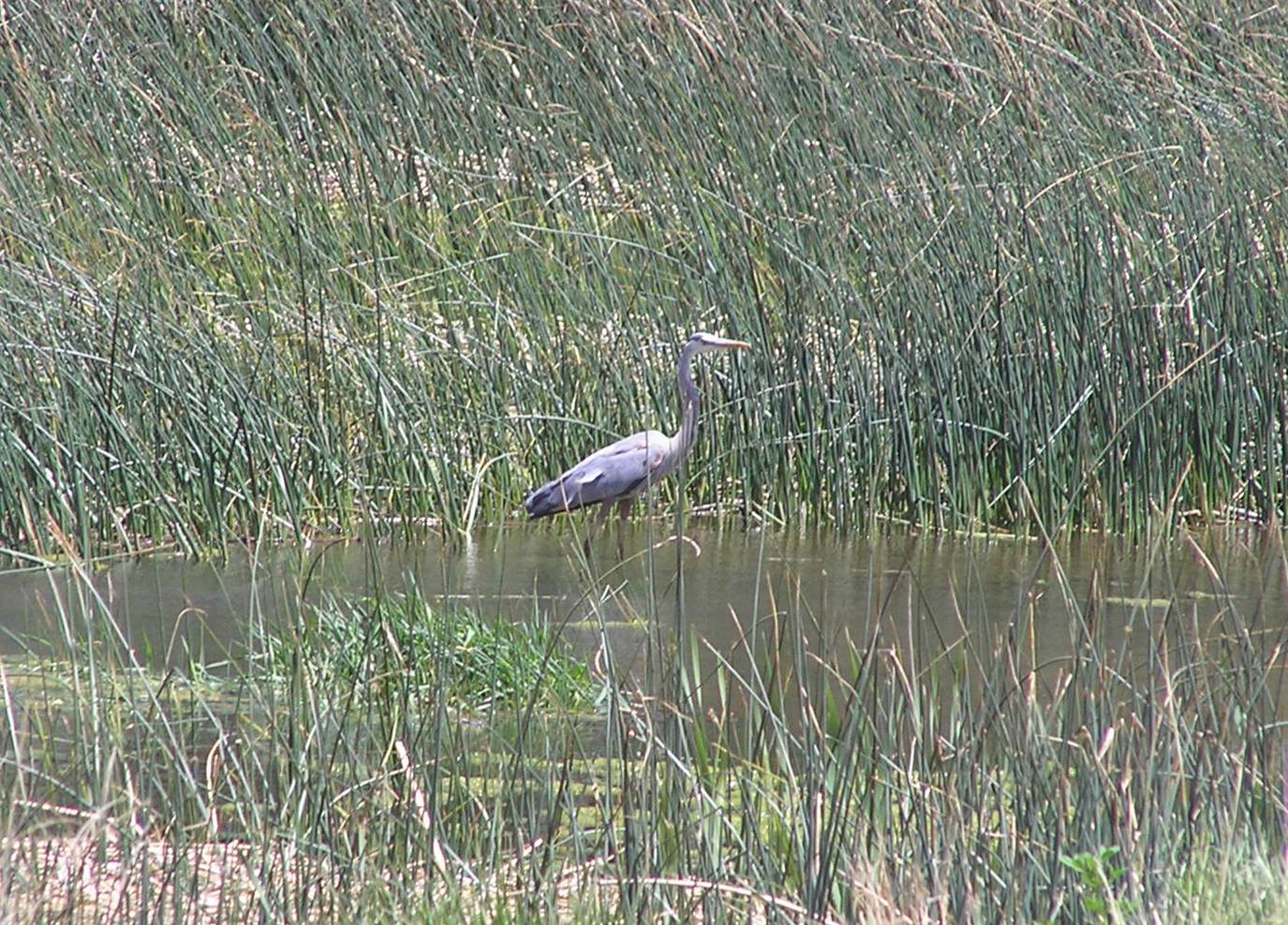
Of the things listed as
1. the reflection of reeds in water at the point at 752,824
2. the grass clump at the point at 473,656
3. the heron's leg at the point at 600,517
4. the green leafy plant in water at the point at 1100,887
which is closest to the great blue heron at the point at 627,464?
the heron's leg at the point at 600,517

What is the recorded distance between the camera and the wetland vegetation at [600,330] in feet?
12.3

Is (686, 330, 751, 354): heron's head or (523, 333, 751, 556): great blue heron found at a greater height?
(686, 330, 751, 354): heron's head

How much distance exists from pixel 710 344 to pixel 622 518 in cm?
70

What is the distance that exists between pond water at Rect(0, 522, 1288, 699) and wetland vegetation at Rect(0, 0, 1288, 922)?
0.18 feet

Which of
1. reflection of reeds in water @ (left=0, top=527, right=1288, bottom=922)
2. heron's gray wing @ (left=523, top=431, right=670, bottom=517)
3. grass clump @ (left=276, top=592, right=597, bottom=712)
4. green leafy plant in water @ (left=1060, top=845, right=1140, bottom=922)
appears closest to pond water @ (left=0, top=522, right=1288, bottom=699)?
heron's gray wing @ (left=523, top=431, right=670, bottom=517)

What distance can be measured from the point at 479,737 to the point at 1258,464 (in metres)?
2.97

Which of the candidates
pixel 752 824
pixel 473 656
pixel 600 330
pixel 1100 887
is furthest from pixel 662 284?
pixel 1100 887

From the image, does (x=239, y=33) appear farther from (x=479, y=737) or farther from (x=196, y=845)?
(x=196, y=845)

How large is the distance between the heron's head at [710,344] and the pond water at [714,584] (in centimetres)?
60

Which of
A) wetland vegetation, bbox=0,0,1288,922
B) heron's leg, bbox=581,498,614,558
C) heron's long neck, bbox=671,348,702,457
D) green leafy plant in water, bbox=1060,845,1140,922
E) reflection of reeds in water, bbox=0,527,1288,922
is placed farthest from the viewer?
heron's leg, bbox=581,498,614,558

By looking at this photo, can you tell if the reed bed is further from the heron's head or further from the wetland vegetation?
the heron's head

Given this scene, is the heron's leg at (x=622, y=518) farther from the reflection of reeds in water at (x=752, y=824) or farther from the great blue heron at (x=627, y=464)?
the reflection of reeds in water at (x=752, y=824)

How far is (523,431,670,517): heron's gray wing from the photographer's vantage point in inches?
217

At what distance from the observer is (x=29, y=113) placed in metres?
6.70
